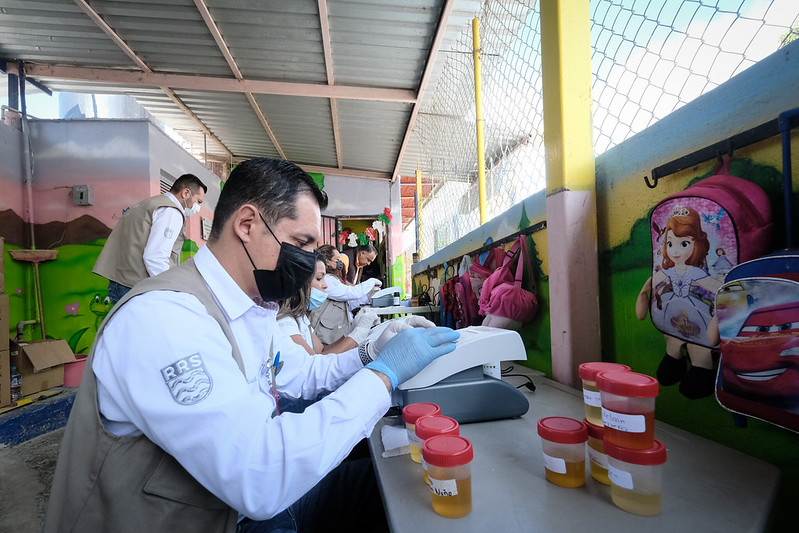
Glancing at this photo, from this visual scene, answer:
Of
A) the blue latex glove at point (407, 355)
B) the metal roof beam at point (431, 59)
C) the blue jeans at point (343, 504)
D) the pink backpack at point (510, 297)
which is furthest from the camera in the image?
the metal roof beam at point (431, 59)

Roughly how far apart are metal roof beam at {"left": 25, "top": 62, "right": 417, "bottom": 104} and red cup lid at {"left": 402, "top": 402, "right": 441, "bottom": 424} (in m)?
4.42

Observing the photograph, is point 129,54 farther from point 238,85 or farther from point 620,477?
point 620,477

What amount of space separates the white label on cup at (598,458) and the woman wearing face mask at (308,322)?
875mm

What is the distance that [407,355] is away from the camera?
993mm

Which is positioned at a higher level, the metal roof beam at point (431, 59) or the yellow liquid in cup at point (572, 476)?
the metal roof beam at point (431, 59)

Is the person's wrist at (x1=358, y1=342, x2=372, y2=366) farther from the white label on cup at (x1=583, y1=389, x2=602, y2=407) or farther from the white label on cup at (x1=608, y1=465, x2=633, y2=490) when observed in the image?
the white label on cup at (x1=608, y1=465, x2=633, y2=490)

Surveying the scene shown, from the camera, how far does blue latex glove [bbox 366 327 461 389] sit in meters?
0.98

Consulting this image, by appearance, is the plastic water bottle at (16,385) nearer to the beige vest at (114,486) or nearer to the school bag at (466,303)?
the beige vest at (114,486)

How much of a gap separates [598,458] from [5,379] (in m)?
4.30

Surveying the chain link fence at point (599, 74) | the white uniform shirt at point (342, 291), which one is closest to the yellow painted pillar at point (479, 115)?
the chain link fence at point (599, 74)

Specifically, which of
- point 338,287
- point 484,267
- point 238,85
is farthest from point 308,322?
point 238,85

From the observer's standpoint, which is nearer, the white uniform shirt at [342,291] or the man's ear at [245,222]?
the man's ear at [245,222]

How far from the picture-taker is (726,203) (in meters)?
0.80

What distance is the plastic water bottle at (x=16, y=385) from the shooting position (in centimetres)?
319
